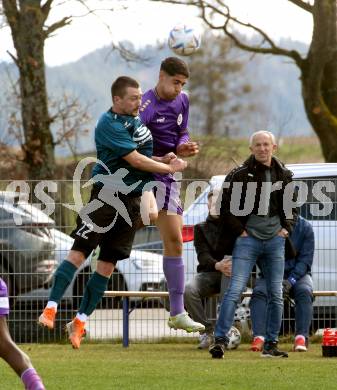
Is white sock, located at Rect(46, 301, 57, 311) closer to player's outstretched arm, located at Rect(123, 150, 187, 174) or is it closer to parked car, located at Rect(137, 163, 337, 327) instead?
player's outstretched arm, located at Rect(123, 150, 187, 174)

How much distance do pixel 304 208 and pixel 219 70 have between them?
62.0 m

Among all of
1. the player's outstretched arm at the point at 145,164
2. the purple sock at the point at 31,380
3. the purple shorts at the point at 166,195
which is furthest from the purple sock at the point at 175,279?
the purple sock at the point at 31,380

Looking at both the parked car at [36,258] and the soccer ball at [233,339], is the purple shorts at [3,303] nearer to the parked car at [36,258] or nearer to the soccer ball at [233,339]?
the soccer ball at [233,339]

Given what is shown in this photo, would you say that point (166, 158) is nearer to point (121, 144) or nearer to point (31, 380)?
point (121, 144)

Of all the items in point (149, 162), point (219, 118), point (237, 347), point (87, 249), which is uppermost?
point (219, 118)

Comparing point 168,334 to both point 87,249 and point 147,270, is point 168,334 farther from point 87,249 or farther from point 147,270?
point 87,249

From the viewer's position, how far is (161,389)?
31.9 ft

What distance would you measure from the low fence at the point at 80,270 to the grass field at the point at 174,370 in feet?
4.35

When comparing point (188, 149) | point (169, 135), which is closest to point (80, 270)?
point (169, 135)

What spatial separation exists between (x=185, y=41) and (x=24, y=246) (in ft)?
11.8

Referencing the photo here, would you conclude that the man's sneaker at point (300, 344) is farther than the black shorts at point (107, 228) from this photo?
Yes

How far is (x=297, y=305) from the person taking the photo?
13508 mm

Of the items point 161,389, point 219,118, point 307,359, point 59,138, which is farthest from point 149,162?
point 219,118

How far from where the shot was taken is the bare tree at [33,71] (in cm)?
2328
